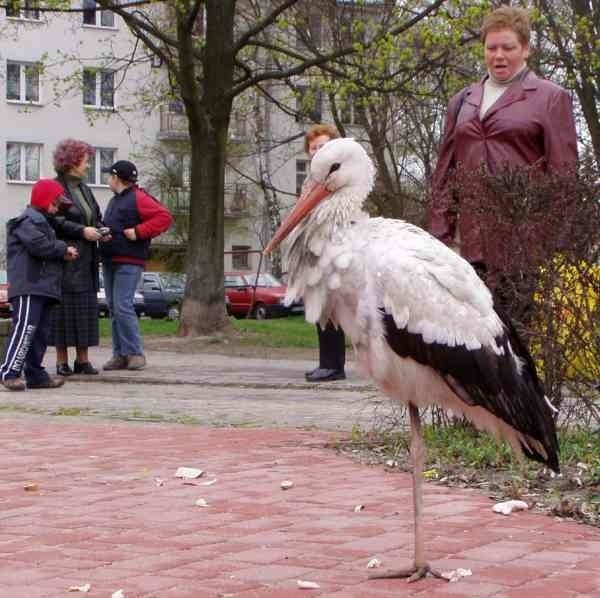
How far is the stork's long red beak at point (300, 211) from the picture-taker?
5172mm

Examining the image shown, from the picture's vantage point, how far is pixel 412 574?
4840 millimetres

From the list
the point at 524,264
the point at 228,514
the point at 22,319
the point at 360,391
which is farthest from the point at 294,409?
the point at 228,514

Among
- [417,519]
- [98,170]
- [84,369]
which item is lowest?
[84,369]

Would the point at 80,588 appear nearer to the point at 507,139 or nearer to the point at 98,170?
the point at 507,139

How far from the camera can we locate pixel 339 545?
17.6ft

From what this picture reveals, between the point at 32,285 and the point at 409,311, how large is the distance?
839 cm

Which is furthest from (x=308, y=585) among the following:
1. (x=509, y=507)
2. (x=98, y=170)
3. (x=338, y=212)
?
(x=98, y=170)

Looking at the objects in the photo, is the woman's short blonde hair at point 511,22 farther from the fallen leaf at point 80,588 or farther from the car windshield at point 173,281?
the car windshield at point 173,281

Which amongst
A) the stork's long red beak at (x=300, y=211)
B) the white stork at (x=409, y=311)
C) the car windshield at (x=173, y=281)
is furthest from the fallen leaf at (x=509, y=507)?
the car windshield at (x=173, y=281)

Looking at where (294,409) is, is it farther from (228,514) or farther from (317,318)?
(317,318)

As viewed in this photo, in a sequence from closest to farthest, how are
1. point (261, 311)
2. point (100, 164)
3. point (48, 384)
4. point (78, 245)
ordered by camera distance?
point (48, 384) → point (78, 245) → point (261, 311) → point (100, 164)

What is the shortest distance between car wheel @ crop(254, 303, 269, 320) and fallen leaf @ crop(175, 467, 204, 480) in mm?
43304

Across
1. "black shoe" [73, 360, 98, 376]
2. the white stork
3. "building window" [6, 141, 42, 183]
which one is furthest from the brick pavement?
"building window" [6, 141, 42, 183]

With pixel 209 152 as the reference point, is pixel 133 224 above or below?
below
